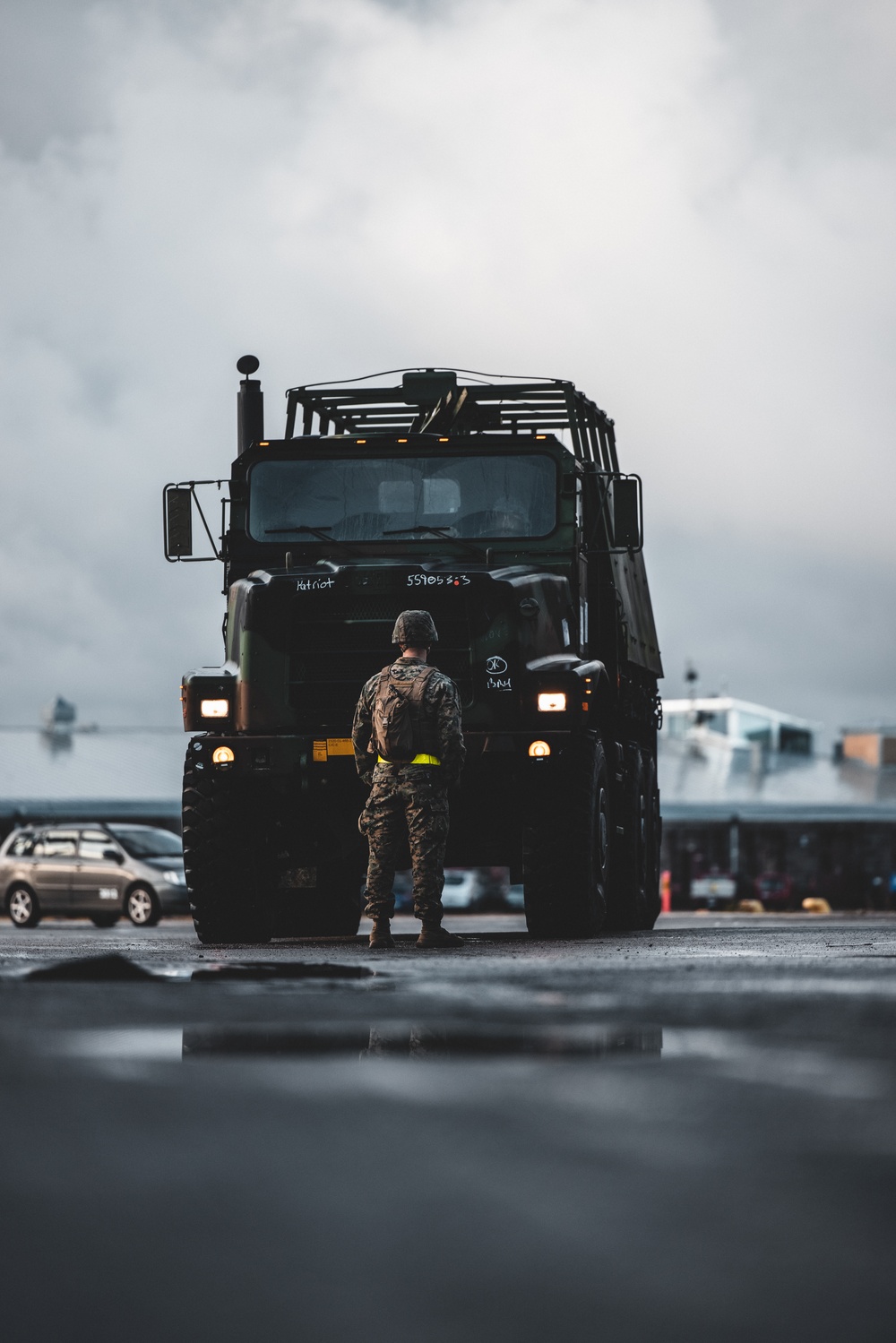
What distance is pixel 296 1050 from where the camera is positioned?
4.19 metres

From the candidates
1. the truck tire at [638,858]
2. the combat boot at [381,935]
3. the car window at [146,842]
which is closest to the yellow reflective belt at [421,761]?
the combat boot at [381,935]

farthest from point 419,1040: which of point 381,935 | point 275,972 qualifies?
point 381,935

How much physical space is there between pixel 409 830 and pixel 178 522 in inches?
132

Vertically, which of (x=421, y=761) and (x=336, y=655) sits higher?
(x=336, y=655)

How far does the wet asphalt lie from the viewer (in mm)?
2139

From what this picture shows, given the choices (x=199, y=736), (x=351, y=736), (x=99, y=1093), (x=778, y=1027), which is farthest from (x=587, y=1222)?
(x=199, y=736)

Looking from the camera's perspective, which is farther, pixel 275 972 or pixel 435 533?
pixel 435 533

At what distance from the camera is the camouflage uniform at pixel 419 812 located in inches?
413

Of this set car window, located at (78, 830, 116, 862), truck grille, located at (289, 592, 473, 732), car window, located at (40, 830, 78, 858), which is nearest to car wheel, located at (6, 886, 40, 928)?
car window, located at (40, 830, 78, 858)

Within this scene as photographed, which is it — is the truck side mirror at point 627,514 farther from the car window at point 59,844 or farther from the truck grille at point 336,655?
the car window at point 59,844

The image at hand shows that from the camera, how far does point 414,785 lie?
10.5 m

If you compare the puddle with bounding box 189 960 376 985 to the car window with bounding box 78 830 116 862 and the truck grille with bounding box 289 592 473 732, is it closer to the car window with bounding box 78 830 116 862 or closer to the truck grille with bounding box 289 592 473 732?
the truck grille with bounding box 289 592 473 732

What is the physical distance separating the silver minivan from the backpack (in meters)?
16.6

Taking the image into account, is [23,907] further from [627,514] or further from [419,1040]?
[419,1040]
